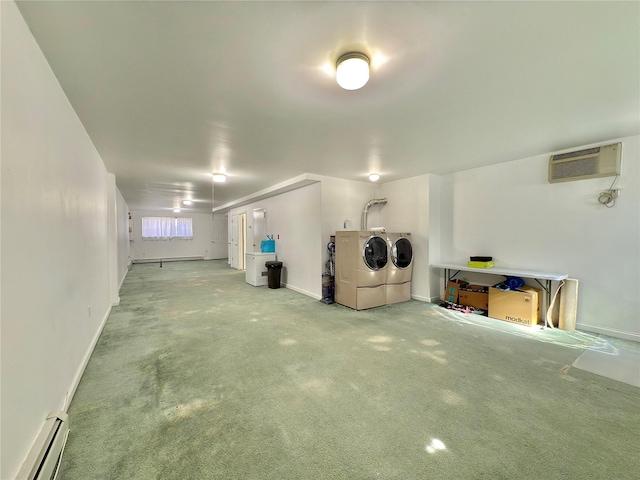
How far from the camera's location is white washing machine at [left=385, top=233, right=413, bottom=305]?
4840 millimetres

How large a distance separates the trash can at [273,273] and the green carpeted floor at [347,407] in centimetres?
268

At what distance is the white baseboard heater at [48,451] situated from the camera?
125cm

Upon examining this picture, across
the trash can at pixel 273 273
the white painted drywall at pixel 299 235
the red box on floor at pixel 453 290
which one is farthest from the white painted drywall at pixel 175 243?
the red box on floor at pixel 453 290

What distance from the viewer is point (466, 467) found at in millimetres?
1464

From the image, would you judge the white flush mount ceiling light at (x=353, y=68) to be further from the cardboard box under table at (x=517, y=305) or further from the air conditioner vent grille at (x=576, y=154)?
the cardboard box under table at (x=517, y=305)

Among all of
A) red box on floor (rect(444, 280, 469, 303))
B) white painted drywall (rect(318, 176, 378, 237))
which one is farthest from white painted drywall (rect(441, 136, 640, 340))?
white painted drywall (rect(318, 176, 378, 237))

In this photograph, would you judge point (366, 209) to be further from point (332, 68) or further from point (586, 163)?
point (332, 68)

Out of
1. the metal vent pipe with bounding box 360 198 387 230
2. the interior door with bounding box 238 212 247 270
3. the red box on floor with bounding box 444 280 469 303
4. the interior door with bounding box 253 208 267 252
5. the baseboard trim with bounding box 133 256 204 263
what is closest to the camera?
the red box on floor with bounding box 444 280 469 303

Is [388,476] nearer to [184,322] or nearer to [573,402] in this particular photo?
[573,402]

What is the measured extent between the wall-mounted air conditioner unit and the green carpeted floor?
2169mm

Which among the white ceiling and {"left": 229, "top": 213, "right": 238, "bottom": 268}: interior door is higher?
the white ceiling

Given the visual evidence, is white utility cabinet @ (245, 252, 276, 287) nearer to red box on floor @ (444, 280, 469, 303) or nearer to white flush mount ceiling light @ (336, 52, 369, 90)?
red box on floor @ (444, 280, 469, 303)

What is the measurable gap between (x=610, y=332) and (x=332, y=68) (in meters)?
4.73

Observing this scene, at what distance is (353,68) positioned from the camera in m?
1.67
